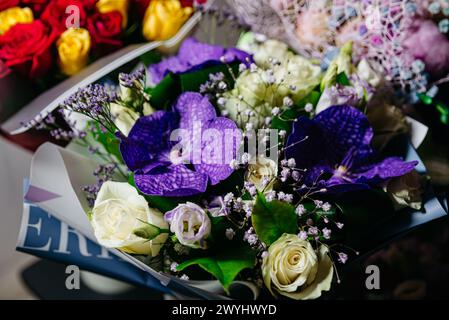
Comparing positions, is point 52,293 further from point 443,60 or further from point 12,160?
point 443,60

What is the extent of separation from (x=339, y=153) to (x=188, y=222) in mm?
261

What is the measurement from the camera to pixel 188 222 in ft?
2.04

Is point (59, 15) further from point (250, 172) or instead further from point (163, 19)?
point (250, 172)

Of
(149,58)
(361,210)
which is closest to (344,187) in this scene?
(361,210)

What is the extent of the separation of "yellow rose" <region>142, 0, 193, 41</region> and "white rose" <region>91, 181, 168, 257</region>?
0.38m

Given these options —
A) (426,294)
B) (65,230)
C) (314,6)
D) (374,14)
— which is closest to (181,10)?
(314,6)

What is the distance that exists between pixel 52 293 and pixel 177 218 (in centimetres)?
50

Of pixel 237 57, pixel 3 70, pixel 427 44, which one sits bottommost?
pixel 427 44

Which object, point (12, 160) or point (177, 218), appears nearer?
point (177, 218)

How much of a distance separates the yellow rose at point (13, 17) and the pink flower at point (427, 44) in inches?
25.0

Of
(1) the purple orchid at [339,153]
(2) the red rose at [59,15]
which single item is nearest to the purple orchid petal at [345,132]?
(1) the purple orchid at [339,153]

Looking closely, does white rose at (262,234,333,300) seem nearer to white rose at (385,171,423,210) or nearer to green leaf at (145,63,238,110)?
white rose at (385,171,423,210)

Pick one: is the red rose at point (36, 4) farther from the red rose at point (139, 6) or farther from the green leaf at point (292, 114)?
the green leaf at point (292, 114)
